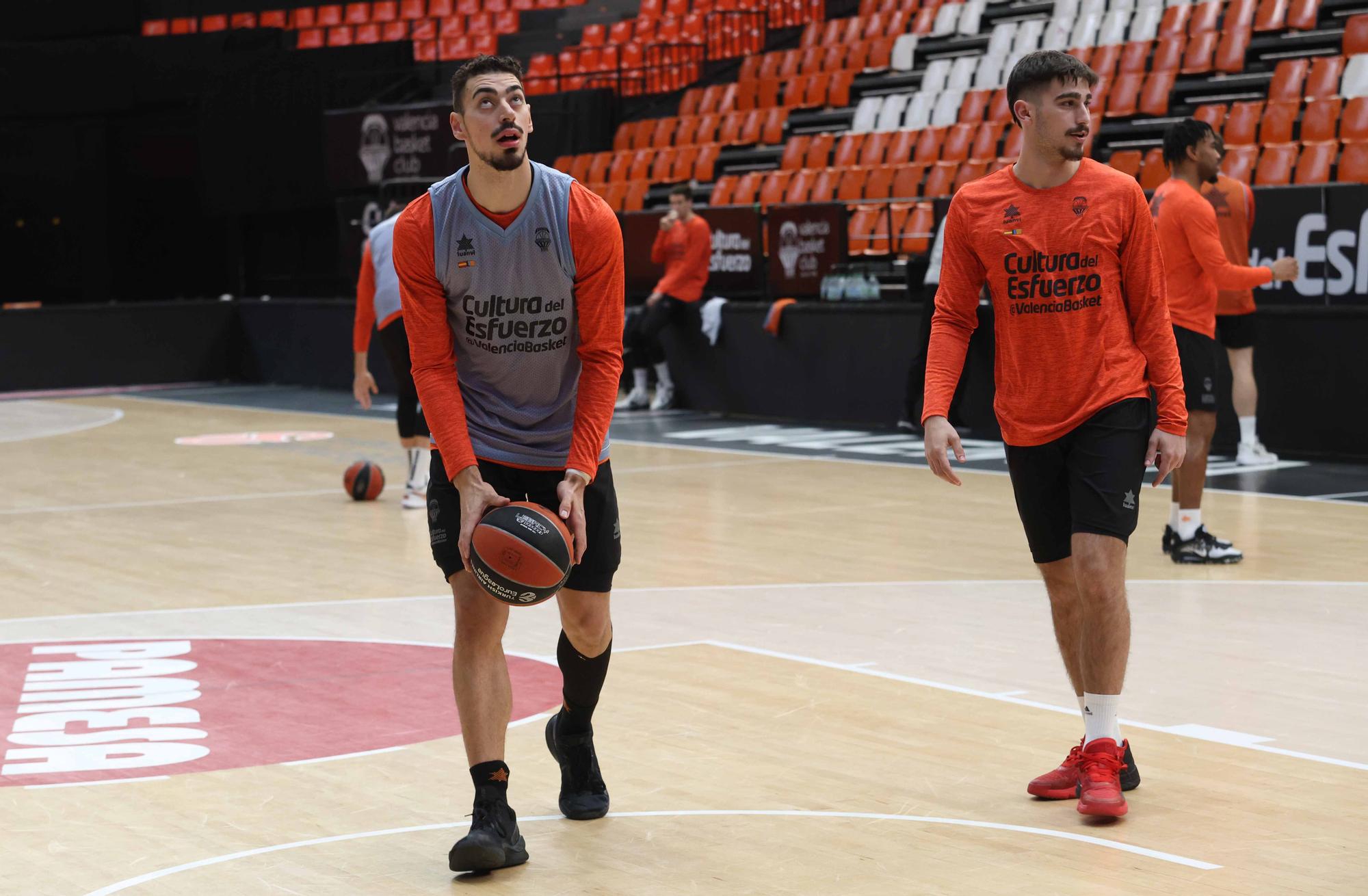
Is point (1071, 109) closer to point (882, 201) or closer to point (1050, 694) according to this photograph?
point (1050, 694)

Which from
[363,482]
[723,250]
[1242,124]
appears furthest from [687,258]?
[363,482]

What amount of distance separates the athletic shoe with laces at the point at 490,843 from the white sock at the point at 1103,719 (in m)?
1.54

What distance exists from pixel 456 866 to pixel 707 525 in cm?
623

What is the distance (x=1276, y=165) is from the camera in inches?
596

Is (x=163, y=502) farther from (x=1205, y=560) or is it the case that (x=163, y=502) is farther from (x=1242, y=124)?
(x=1242, y=124)

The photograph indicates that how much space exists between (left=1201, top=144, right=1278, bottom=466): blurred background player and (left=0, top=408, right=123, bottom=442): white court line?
34.6 feet

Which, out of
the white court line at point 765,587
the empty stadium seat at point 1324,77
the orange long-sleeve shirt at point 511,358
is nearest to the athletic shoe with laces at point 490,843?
the orange long-sleeve shirt at point 511,358

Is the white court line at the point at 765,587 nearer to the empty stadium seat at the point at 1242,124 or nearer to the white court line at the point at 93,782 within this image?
the white court line at the point at 93,782

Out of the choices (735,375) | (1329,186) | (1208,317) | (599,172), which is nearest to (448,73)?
(599,172)

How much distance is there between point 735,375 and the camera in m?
17.1

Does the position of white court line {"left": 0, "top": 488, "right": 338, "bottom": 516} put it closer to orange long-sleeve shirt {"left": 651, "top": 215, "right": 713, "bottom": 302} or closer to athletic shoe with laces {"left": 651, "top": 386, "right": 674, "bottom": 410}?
orange long-sleeve shirt {"left": 651, "top": 215, "right": 713, "bottom": 302}

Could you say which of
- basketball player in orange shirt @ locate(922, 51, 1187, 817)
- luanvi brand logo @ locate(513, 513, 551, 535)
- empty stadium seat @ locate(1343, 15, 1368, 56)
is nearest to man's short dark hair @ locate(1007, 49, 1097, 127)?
Result: basketball player in orange shirt @ locate(922, 51, 1187, 817)

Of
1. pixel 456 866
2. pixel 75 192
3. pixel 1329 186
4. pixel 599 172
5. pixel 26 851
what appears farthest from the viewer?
pixel 75 192

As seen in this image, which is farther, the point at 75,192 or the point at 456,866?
the point at 75,192
